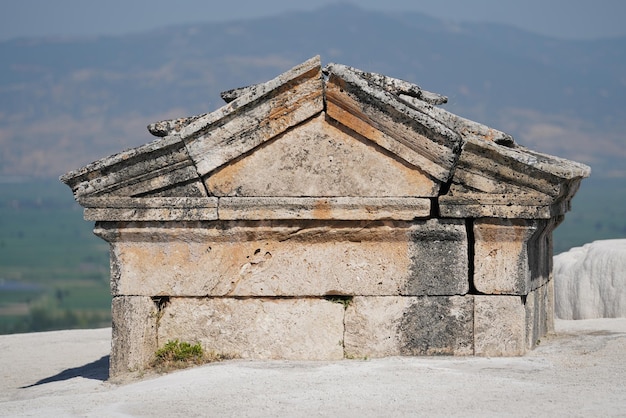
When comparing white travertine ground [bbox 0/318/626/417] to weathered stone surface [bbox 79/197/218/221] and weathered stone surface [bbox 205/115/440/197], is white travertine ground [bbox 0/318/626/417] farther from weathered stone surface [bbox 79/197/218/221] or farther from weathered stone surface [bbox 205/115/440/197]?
weathered stone surface [bbox 205/115/440/197]

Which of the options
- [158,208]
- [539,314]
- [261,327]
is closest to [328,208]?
[261,327]

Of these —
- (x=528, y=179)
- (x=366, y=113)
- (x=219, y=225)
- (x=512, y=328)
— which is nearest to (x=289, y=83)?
(x=366, y=113)

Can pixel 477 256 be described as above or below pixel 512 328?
above

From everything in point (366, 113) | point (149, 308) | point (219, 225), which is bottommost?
point (149, 308)

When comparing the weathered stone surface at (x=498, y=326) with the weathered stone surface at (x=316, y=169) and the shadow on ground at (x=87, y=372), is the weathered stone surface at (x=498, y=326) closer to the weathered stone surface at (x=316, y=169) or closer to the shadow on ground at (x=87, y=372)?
the weathered stone surface at (x=316, y=169)

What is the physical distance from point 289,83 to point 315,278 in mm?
1752

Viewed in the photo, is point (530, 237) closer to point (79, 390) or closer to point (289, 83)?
point (289, 83)

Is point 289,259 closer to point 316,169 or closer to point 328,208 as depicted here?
point 328,208

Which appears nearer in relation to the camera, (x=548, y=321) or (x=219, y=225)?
(x=219, y=225)

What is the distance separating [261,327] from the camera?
1031 centimetres

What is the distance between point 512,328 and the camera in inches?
402

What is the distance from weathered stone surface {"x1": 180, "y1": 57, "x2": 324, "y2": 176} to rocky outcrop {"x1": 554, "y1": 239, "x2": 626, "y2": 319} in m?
5.89

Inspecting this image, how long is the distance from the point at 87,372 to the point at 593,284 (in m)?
6.55

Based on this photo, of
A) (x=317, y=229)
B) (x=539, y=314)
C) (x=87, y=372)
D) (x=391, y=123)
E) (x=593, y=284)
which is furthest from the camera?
(x=593, y=284)
